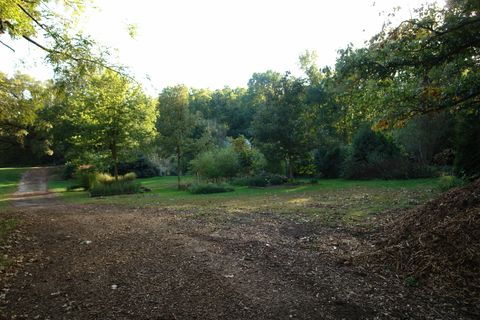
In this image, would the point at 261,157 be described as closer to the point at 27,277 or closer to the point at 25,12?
the point at 25,12

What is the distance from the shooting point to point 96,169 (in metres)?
21.8

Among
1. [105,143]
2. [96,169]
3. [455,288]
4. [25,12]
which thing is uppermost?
[25,12]

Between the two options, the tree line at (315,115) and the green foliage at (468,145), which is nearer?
the tree line at (315,115)

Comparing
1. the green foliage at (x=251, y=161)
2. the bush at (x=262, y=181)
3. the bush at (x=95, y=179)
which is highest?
the green foliage at (x=251, y=161)

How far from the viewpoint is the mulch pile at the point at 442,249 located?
4.24 metres

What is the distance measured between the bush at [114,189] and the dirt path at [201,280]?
12.2 m

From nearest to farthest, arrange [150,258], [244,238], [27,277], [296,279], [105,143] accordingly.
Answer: [296,279]
[27,277]
[150,258]
[244,238]
[105,143]

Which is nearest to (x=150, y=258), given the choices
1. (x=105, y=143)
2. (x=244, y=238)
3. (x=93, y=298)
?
(x=93, y=298)

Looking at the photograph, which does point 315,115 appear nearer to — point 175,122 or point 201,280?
point 201,280

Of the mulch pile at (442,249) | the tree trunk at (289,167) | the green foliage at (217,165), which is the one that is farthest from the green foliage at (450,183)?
the green foliage at (217,165)

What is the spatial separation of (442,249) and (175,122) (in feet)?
64.2

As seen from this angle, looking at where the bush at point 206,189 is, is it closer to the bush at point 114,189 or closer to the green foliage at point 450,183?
the bush at point 114,189

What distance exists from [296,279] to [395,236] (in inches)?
94.9

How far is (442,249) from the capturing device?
4785 mm
